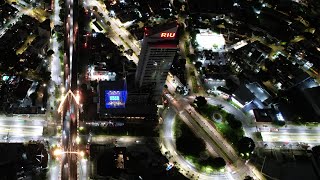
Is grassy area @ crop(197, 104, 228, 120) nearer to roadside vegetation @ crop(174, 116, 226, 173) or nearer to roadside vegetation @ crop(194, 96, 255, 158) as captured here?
roadside vegetation @ crop(194, 96, 255, 158)

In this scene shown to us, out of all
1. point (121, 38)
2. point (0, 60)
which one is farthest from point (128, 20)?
point (0, 60)

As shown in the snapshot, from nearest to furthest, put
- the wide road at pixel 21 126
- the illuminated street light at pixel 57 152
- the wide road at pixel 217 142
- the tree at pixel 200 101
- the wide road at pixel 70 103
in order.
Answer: the wide road at pixel 70 103, the illuminated street light at pixel 57 152, the wide road at pixel 21 126, the wide road at pixel 217 142, the tree at pixel 200 101

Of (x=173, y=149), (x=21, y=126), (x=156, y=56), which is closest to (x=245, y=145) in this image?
(x=173, y=149)

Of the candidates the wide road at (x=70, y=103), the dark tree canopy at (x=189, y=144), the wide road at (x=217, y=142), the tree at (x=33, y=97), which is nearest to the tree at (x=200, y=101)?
the wide road at (x=217, y=142)

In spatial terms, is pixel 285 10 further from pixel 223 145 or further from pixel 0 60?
pixel 0 60

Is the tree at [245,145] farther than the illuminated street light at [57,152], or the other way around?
the tree at [245,145]

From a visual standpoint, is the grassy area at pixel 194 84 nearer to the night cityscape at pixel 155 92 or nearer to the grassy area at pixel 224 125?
the night cityscape at pixel 155 92

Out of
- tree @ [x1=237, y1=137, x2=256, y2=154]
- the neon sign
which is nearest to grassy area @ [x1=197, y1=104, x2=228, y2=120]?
tree @ [x1=237, y1=137, x2=256, y2=154]
